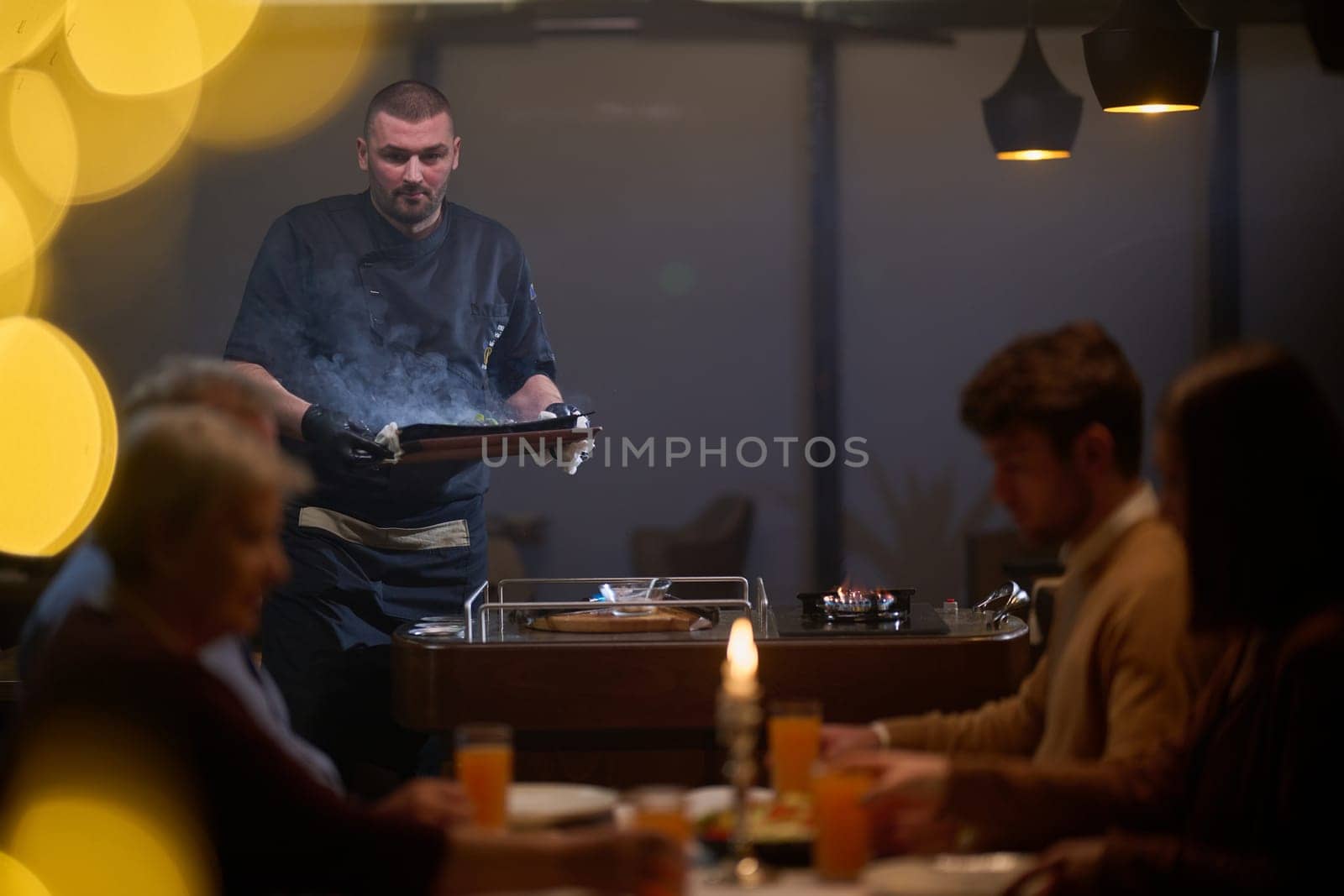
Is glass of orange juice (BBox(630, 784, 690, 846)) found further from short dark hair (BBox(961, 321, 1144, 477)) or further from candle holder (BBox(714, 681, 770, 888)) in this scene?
short dark hair (BBox(961, 321, 1144, 477))

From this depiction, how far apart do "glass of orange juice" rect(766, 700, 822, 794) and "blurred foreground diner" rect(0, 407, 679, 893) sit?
56 cm

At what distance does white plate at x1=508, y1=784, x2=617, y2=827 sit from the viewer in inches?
84.4

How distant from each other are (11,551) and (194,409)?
422cm

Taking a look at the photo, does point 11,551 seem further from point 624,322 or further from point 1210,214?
point 1210,214

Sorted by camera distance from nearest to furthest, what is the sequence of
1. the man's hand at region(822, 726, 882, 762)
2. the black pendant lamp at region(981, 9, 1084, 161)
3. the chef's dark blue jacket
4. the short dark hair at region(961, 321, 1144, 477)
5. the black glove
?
the short dark hair at region(961, 321, 1144, 477)
the man's hand at region(822, 726, 882, 762)
the black glove
the chef's dark blue jacket
the black pendant lamp at region(981, 9, 1084, 161)

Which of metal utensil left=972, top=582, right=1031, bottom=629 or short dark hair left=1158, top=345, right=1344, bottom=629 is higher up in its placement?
short dark hair left=1158, top=345, right=1344, bottom=629

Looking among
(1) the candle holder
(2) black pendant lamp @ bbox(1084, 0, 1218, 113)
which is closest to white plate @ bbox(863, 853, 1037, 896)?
(1) the candle holder

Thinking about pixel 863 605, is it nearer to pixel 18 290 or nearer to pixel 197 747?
pixel 197 747

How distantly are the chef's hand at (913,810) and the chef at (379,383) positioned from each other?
2692mm

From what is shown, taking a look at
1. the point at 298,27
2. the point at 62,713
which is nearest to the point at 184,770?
the point at 62,713

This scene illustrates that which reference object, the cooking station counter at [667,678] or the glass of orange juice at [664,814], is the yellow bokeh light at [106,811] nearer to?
the glass of orange juice at [664,814]

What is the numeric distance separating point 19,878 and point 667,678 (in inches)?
79.9

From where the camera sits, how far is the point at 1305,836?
1.75 meters

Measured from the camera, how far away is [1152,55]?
3787 mm
